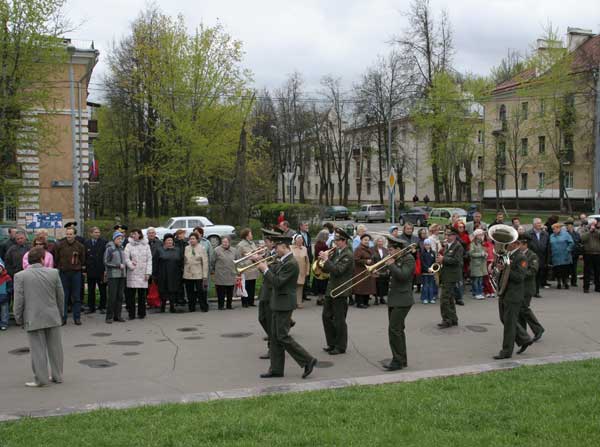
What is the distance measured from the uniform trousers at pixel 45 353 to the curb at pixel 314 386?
1.24m

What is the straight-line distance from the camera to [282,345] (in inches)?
344

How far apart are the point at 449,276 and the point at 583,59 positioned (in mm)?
43623

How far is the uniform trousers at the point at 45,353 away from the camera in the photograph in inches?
336

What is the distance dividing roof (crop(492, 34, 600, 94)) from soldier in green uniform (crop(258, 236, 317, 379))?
43.4 m

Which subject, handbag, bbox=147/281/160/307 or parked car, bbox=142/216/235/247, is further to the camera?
parked car, bbox=142/216/235/247

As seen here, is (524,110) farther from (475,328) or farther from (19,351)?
(19,351)

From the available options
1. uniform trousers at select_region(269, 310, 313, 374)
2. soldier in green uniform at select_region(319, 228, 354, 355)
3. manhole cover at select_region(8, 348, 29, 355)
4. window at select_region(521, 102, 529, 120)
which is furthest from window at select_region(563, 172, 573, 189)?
manhole cover at select_region(8, 348, 29, 355)

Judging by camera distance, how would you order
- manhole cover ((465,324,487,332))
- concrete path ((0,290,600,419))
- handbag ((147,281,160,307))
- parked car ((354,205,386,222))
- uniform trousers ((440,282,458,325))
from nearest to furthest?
concrete path ((0,290,600,419))
manhole cover ((465,324,487,332))
uniform trousers ((440,282,458,325))
handbag ((147,281,160,307))
parked car ((354,205,386,222))

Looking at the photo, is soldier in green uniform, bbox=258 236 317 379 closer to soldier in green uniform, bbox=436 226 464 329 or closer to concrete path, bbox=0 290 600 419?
concrete path, bbox=0 290 600 419

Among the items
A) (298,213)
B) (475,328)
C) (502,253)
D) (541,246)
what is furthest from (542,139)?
(502,253)

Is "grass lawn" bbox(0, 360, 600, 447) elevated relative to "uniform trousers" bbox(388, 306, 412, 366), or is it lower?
lower

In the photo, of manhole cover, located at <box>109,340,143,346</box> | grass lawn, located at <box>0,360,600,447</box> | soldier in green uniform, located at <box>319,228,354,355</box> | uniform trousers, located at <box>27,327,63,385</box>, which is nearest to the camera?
grass lawn, located at <box>0,360,600,447</box>

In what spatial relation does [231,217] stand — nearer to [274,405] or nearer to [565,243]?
[565,243]

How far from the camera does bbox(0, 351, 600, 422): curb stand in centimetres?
730
